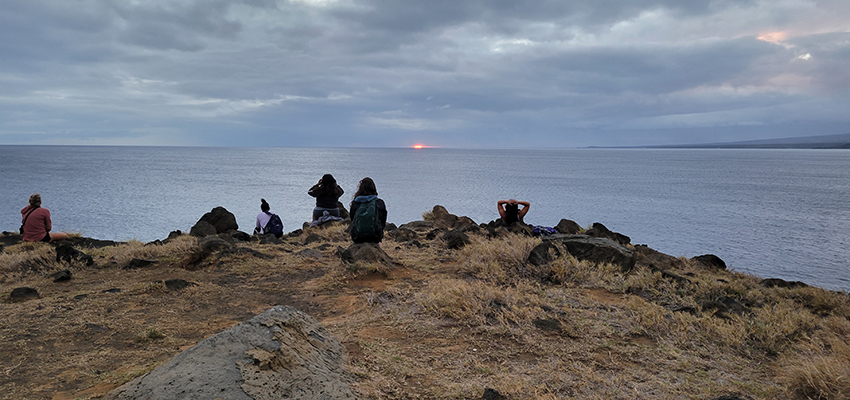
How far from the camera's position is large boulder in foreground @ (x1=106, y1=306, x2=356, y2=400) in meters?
3.38

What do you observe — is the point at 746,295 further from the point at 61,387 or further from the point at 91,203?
the point at 91,203

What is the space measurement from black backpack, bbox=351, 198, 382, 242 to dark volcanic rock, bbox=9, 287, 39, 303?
540 cm

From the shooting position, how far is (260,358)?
147 inches

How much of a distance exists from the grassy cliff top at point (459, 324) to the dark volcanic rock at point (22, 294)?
147 millimetres

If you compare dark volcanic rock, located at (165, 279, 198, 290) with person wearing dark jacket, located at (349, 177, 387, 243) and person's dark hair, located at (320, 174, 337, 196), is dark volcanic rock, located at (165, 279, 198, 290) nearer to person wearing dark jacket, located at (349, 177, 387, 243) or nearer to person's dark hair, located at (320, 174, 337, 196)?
person wearing dark jacket, located at (349, 177, 387, 243)

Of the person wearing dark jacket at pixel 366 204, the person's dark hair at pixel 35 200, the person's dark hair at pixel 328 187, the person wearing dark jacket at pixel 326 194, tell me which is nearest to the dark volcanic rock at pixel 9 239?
the person's dark hair at pixel 35 200

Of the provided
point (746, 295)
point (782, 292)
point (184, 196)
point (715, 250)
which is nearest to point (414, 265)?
point (746, 295)

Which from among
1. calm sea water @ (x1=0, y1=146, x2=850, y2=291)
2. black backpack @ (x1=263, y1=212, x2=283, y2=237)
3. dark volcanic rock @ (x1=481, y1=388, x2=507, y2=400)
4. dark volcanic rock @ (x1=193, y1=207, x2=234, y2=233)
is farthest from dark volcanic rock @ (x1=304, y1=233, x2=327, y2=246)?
calm sea water @ (x1=0, y1=146, x2=850, y2=291)

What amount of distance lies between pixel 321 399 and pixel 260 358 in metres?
0.59

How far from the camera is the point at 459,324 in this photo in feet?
19.9

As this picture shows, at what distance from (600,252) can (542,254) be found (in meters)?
1.26

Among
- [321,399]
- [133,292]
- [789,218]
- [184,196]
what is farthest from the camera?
[184,196]

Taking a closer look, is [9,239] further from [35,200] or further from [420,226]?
[420,226]

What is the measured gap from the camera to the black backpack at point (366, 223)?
362 inches
